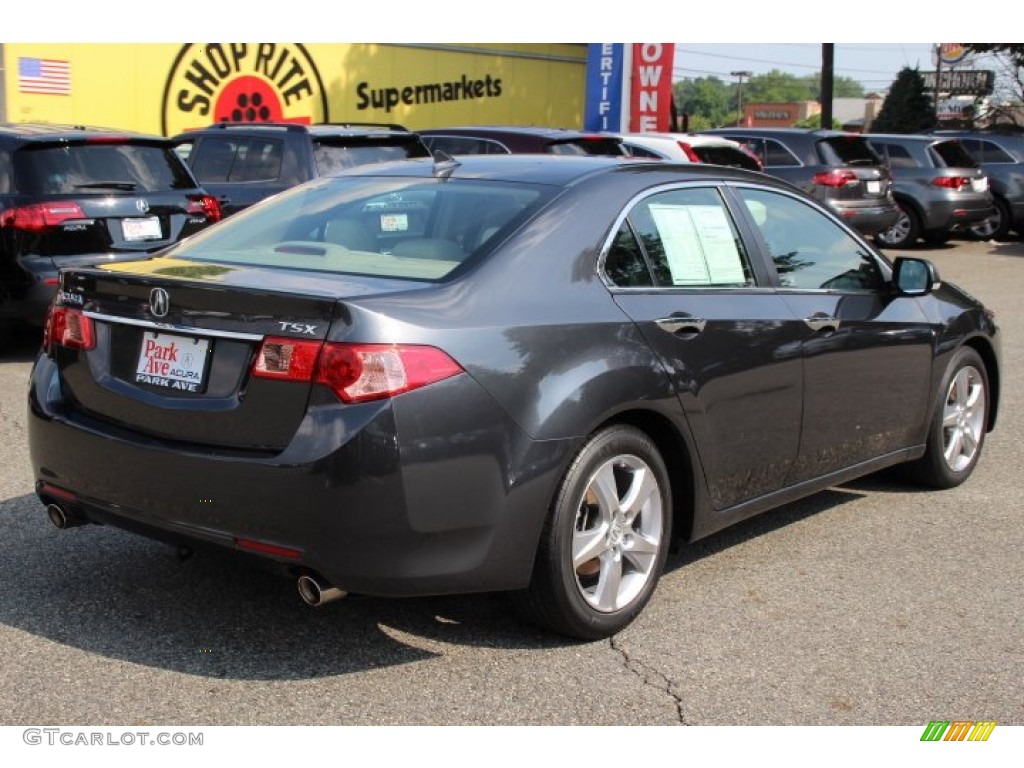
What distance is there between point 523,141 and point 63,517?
8.95m

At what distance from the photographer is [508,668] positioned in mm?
4004

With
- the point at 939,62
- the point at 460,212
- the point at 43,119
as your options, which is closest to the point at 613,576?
the point at 460,212

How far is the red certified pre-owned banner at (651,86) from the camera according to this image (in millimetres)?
21219

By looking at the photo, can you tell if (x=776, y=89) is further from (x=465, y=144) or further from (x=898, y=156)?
(x=465, y=144)

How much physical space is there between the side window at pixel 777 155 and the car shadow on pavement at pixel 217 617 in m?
14.0

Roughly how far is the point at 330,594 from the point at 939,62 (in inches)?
1790

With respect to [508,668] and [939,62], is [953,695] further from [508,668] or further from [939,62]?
[939,62]

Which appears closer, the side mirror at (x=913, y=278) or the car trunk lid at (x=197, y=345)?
the car trunk lid at (x=197, y=345)

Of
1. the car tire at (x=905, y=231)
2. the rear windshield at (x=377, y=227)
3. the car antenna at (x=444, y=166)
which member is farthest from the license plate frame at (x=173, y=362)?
the car tire at (x=905, y=231)

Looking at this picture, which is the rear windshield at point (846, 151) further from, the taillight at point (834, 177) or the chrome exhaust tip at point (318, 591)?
the chrome exhaust tip at point (318, 591)

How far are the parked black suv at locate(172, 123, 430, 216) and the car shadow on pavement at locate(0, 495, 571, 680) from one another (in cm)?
639

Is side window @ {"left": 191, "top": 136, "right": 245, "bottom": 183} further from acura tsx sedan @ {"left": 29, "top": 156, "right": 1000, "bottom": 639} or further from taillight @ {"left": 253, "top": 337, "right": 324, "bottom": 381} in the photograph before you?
taillight @ {"left": 253, "top": 337, "right": 324, "bottom": 381}

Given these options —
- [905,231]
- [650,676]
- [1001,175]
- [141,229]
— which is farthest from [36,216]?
[1001,175]

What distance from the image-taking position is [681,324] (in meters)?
4.51
